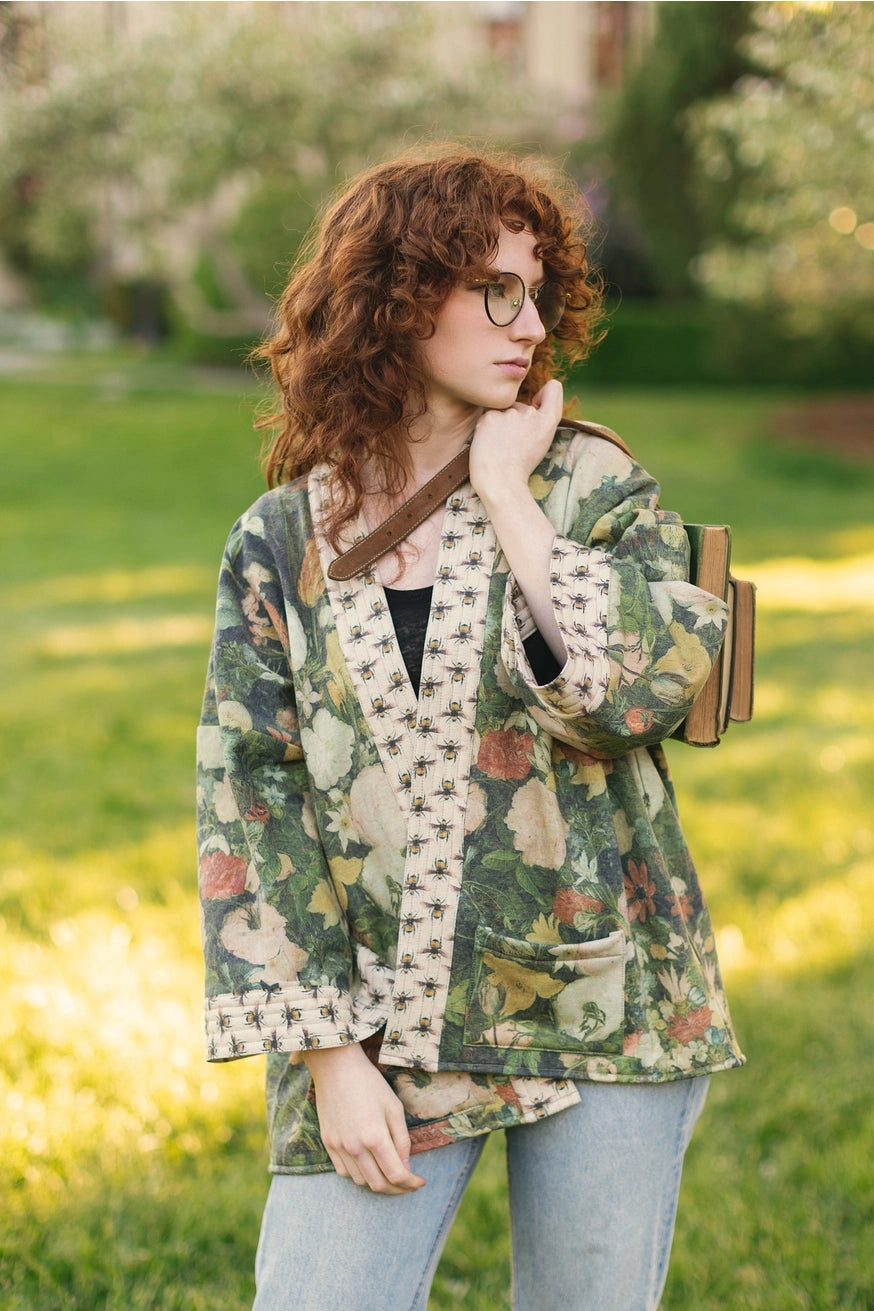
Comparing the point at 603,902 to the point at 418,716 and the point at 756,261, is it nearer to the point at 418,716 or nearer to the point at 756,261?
the point at 418,716

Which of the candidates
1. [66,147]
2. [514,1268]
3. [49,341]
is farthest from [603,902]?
[49,341]

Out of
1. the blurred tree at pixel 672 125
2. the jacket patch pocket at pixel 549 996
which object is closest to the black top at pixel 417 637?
the jacket patch pocket at pixel 549 996

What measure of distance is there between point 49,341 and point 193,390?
18.8 m

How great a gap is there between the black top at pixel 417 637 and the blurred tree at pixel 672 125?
56.8ft

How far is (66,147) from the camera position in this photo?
71.3ft

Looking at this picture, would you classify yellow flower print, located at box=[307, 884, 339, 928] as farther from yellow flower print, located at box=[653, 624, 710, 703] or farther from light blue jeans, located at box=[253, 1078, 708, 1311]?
yellow flower print, located at box=[653, 624, 710, 703]

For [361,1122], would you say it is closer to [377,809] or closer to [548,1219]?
[548,1219]

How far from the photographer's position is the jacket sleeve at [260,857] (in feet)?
5.69

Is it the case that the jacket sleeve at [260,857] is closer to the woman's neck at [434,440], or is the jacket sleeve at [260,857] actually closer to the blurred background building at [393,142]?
the woman's neck at [434,440]

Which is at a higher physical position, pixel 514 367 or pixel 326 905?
pixel 514 367

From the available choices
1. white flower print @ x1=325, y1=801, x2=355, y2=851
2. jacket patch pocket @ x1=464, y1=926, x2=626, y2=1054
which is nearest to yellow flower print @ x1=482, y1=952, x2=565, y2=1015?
jacket patch pocket @ x1=464, y1=926, x2=626, y2=1054

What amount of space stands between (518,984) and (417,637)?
18.9 inches

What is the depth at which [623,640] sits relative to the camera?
167 cm

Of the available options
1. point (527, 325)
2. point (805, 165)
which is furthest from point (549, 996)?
point (805, 165)
